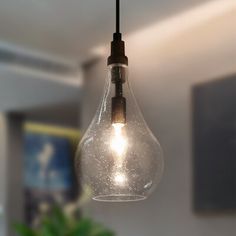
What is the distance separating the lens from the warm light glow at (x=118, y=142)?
104 centimetres

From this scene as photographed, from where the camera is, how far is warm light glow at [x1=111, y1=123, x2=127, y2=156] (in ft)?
3.41

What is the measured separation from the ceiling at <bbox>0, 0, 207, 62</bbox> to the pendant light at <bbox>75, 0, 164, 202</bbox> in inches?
37.8

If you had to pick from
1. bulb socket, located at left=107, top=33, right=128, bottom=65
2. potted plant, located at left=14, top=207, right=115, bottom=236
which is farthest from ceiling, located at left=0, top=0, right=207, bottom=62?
bulb socket, located at left=107, top=33, right=128, bottom=65

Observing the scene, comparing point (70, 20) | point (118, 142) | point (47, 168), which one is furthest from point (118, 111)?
point (47, 168)

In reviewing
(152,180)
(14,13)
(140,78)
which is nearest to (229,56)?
(140,78)

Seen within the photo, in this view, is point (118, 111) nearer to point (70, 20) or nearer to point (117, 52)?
point (117, 52)

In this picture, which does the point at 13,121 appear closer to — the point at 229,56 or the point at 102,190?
the point at 229,56

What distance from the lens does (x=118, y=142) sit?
1042mm

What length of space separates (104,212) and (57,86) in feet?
3.18

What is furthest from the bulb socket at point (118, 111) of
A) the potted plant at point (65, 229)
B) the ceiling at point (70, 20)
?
the potted plant at point (65, 229)

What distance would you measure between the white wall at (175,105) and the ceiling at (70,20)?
181 mm

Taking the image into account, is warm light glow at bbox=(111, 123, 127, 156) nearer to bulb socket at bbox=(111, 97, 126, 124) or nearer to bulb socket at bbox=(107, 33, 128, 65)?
bulb socket at bbox=(111, 97, 126, 124)

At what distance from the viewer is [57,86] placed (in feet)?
10.6

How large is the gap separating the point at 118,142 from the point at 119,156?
1.1 inches
